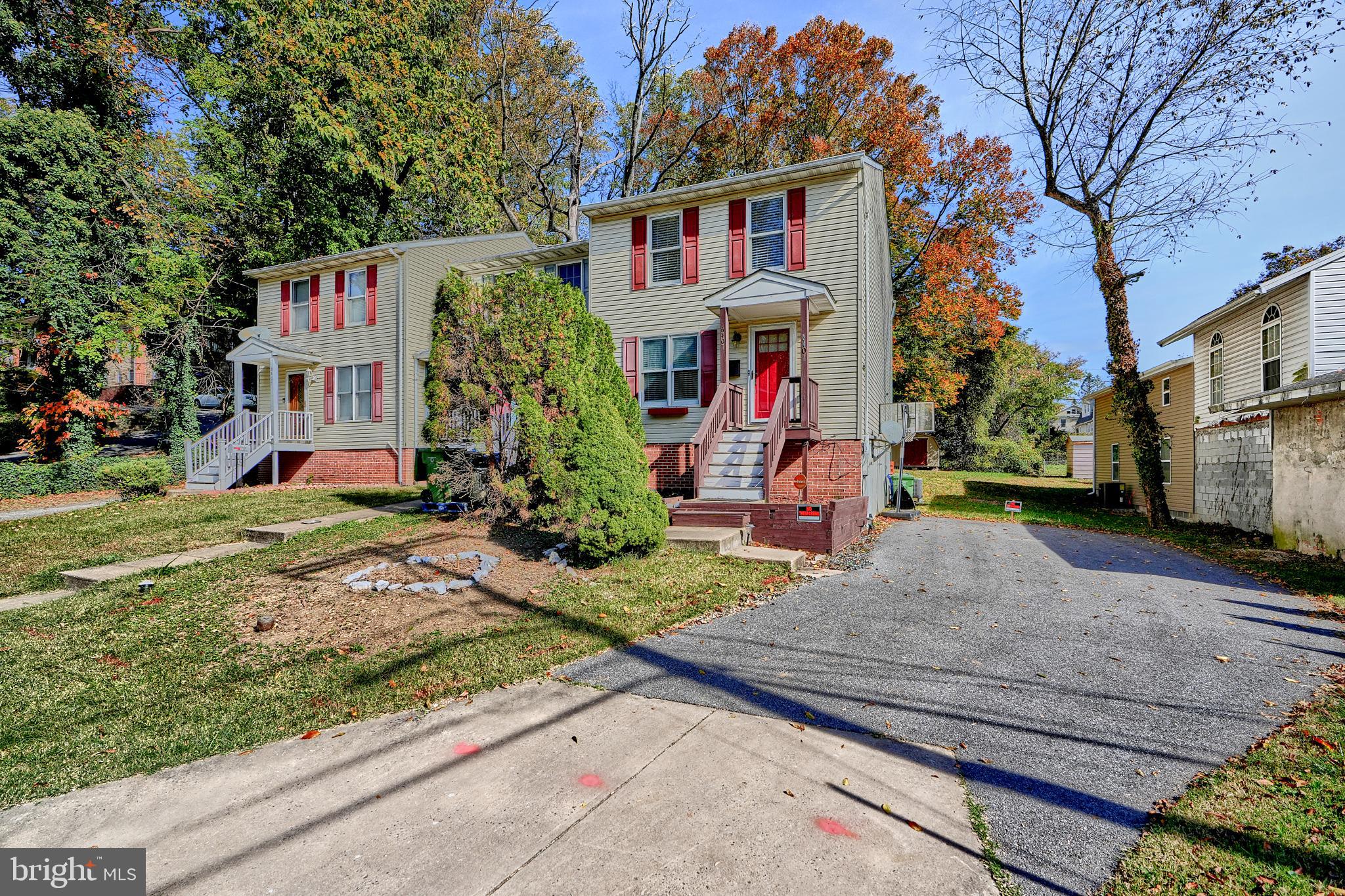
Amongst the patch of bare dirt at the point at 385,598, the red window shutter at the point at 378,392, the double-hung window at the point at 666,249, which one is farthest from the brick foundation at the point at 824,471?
the red window shutter at the point at 378,392

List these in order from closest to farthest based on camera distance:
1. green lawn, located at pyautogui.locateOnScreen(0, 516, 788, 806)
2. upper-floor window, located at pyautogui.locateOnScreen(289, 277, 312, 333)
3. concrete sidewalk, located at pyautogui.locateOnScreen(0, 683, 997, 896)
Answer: concrete sidewalk, located at pyautogui.locateOnScreen(0, 683, 997, 896) → green lawn, located at pyautogui.locateOnScreen(0, 516, 788, 806) → upper-floor window, located at pyautogui.locateOnScreen(289, 277, 312, 333)

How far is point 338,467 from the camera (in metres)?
16.4

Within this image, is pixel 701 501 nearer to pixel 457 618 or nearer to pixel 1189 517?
pixel 457 618

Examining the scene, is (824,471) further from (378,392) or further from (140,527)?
(378,392)

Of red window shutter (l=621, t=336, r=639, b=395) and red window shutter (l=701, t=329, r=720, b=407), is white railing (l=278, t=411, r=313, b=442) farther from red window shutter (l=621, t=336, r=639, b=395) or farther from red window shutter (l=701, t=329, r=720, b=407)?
red window shutter (l=701, t=329, r=720, b=407)

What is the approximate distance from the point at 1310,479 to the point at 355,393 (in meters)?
20.9

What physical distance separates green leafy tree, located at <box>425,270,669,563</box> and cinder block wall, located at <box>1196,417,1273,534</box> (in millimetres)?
12475

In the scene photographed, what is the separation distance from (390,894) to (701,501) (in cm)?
726

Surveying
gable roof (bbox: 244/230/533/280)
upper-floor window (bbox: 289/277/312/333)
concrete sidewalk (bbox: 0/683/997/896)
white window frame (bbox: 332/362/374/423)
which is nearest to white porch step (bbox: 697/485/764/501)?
concrete sidewalk (bbox: 0/683/997/896)

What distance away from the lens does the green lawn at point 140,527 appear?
7.18m

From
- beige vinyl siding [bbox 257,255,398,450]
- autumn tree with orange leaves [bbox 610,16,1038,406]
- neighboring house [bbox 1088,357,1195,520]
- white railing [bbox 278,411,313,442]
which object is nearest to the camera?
neighboring house [bbox 1088,357,1195,520]

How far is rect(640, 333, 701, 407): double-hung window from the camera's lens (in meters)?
11.7

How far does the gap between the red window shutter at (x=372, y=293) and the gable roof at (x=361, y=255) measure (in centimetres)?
32

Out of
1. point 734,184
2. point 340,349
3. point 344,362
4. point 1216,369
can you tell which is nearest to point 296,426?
point 344,362
